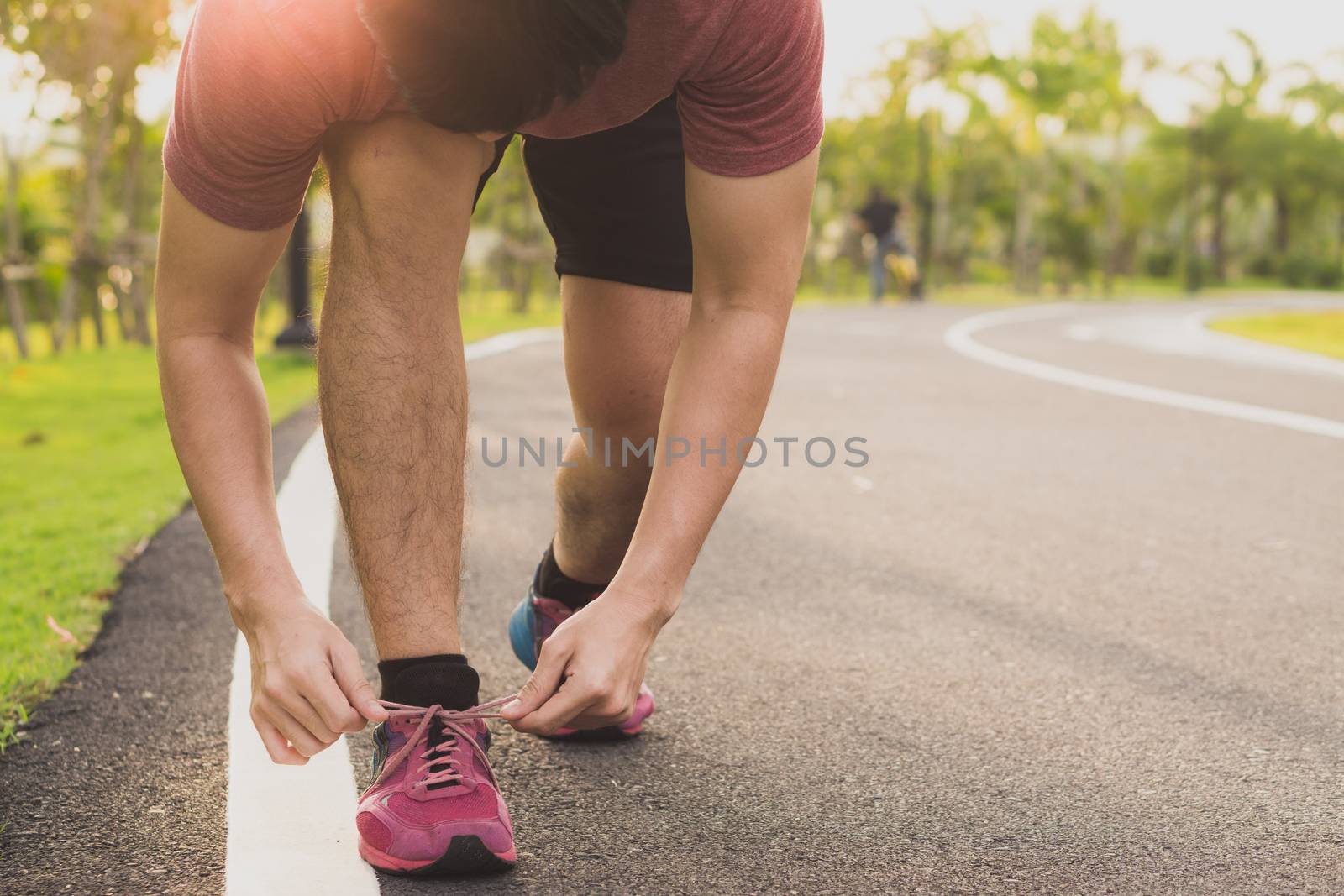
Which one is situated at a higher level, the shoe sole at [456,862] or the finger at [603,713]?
the finger at [603,713]

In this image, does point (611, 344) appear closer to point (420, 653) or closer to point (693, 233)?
point (693, 233)

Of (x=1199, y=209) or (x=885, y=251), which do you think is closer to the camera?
(x=885, y=251)

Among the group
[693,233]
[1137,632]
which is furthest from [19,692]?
[1137,632]

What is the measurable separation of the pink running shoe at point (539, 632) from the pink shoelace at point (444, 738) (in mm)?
473

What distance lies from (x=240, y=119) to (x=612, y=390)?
2.85 feet

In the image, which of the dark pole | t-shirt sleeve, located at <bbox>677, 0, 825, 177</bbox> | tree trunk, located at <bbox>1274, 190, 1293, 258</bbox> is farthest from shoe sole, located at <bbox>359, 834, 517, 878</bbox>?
tree trunk, located at <bbox>1274, 190, 1293, 258</bbox>

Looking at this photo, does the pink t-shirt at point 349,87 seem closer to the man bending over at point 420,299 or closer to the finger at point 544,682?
the man bending over at point 420,299

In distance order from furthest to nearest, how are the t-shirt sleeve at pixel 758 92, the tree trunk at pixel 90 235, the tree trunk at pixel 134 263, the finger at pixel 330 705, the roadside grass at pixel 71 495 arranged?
the tree trunk at pixel 134 263, the tree trunk at pixel 90 235, the roadside grass at pixel 71 495, the t-shirt sleeve at pixel 758 92, the finger at pixel 330 705

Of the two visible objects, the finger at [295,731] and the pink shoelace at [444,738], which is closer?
the finger at [295,731]

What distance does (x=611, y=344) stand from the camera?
234cm

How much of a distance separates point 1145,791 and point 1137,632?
957mm

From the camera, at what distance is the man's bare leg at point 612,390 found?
234 centimetres

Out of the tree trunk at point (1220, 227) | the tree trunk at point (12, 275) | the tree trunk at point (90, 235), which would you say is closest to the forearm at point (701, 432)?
the tree trunk at point (12, 275)

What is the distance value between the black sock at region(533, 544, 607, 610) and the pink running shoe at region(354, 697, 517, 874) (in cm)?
60
